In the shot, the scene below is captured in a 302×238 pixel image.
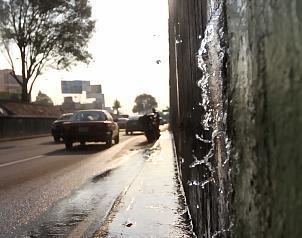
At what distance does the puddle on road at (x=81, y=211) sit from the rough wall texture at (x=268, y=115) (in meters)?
4.39

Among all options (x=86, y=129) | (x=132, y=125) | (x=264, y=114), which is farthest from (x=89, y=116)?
(x=264, y=114)

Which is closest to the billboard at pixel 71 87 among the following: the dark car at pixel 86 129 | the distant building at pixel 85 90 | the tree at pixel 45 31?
the distant building at pixel 85 90

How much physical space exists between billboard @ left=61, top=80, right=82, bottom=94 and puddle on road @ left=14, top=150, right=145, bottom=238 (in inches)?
3848

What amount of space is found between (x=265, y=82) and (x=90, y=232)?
189 inches

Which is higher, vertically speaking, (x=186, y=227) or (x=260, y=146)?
(x=260, y=146)

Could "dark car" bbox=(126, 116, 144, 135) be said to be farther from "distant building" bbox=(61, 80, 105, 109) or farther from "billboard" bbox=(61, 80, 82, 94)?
"billboard" bbox=(61, 80, 82, 94)

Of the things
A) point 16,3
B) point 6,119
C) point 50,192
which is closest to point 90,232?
point 50,192

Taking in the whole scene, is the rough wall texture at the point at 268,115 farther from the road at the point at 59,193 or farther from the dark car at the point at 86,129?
the dark car at the point at 86,129

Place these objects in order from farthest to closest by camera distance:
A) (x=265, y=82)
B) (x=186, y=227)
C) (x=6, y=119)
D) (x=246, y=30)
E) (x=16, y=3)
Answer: (x=16, y=3) < (x=6, y=119) < (x=186, y=227) < (x=246, y=30) < (x=265, y=82)

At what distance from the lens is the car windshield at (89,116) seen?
70.0ft

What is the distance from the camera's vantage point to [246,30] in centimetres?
137

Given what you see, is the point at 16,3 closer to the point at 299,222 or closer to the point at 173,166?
the point at 173,166

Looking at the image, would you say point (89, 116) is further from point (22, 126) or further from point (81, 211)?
point (22, 126)

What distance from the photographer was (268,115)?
3.90 feet
